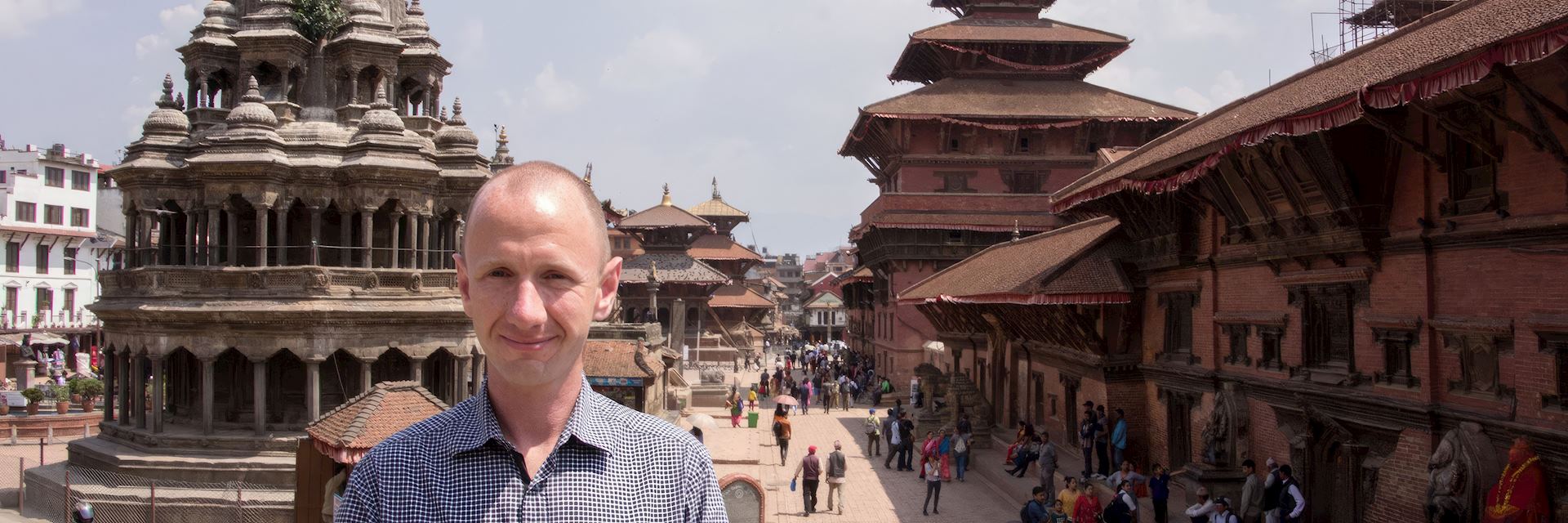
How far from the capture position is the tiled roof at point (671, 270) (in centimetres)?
7056

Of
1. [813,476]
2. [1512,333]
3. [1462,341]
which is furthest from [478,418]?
[813,476]

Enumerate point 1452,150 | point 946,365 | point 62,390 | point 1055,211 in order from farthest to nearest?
point 946,365 → point 62,390 → point 1055,211 → point 1452,150

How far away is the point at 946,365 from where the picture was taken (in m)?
47.6

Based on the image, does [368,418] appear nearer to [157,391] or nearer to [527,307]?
[527,307]

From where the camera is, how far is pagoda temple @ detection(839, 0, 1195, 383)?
47438 millimetres

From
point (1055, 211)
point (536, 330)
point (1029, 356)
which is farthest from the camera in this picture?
point (1029, 356)

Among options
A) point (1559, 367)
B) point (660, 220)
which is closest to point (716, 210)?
point (660, 220)

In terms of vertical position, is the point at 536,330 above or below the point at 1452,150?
below

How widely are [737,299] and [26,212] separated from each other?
40.7 meters

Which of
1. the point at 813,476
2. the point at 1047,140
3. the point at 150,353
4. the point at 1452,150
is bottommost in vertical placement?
the point at 813,476

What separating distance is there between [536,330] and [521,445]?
1.25ft

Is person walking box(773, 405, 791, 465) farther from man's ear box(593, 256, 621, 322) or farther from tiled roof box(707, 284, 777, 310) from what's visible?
tiled roof box(707, 284, 777, 310)

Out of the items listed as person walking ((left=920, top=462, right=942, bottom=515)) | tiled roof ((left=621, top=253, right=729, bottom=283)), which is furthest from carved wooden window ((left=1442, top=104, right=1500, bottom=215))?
tiled roof ((left=621, top=253, right=729, bottom=283))

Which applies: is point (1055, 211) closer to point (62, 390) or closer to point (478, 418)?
point (478, 418)
